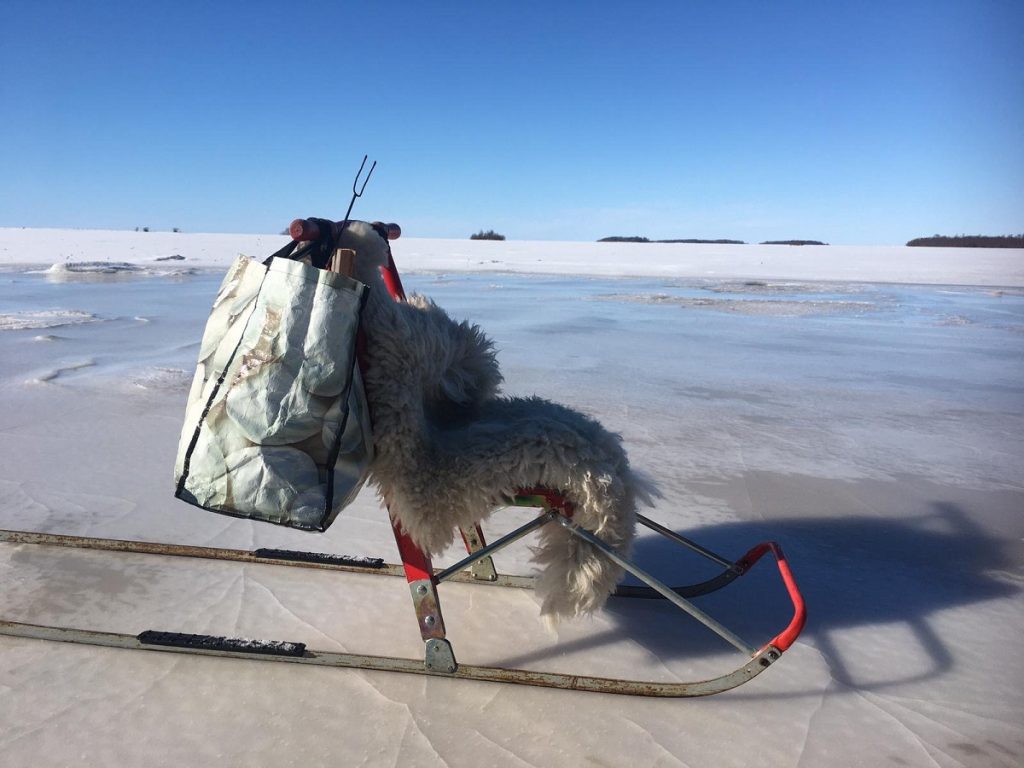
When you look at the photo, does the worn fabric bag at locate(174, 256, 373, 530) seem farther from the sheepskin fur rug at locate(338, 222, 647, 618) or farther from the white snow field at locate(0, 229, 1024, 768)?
the white snow field at locate(0, 229, 1024, 768)

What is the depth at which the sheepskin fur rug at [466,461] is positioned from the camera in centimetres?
152

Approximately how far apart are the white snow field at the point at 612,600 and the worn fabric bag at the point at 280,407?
53 centimetres

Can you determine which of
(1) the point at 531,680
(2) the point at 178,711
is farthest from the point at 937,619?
(2) the point at 178,711

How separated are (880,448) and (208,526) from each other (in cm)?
294

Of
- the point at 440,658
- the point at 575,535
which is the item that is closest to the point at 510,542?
the point at 575,535

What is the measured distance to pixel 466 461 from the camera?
160cm

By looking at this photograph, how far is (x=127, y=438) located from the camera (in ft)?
10.7

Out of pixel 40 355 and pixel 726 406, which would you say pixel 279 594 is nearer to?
pixel 726 406

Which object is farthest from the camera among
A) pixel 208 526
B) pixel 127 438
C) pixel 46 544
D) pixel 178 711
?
pixel 127 438

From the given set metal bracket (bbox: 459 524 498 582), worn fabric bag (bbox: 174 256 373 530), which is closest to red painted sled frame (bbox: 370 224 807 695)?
worn fabric bag (bbox: 174 256 373 530)

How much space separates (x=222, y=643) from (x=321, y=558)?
49 cm

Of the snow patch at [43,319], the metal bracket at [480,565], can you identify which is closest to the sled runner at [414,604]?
the metal bracket at [480,565]

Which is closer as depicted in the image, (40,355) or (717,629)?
(717,629)

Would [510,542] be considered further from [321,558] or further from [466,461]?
[321,558]
